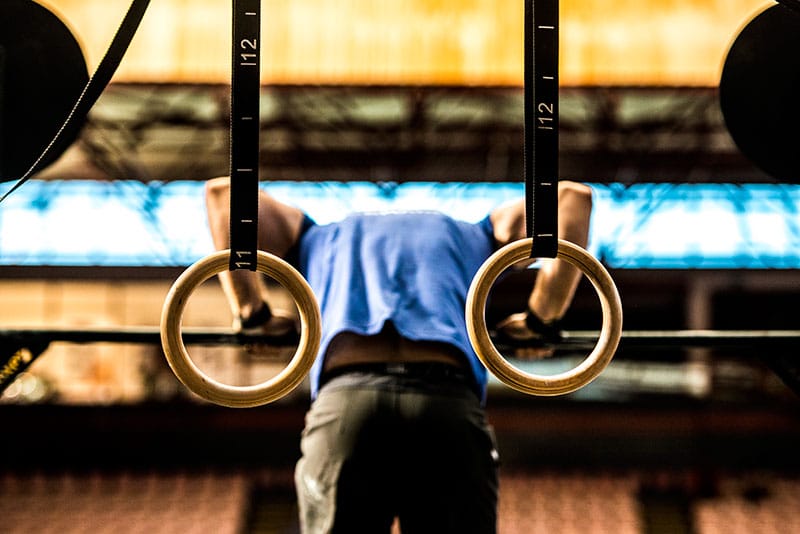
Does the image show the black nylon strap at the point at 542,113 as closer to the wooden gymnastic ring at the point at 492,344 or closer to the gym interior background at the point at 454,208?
the wooden gymnastic ring at the point at 492,344

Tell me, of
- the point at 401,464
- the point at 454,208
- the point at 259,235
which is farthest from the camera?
the point at 454,208

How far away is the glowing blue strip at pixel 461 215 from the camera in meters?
6.93

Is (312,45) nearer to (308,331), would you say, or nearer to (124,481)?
(124,481)

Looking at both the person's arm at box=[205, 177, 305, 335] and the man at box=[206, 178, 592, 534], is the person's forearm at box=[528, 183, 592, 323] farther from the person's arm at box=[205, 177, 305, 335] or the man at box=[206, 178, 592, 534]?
the person's arm at box=[205, 177, 305, 335]

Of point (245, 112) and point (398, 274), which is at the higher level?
point (245, 112)

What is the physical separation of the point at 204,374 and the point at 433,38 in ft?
17.0

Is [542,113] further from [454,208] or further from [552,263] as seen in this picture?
[454,208]

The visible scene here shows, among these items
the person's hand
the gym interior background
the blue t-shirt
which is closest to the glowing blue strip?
the gym interior background

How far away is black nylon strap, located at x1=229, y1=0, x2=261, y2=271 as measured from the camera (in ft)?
3.15

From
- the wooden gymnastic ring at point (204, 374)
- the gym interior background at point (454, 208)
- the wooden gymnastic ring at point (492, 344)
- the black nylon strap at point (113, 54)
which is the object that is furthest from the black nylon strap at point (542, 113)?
the gym interior background at point (454, 208)

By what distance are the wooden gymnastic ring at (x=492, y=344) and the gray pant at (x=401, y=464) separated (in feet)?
0.70

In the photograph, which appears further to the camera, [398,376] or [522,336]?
[522,336]

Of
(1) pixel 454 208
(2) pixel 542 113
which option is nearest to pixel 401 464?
(2) pixel 542 113

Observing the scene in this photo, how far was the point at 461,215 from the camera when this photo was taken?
6992 mm
